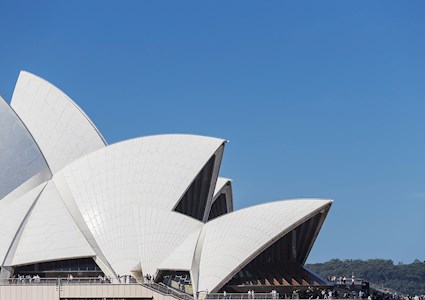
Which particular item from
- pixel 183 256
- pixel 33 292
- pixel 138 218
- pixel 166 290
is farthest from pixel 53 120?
pixel 166 290

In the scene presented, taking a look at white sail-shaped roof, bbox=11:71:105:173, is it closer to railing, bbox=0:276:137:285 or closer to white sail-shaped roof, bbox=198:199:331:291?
railing, bbox=0:276:137:285

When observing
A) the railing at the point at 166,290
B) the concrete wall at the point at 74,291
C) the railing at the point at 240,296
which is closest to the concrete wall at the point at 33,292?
the concrete wall at the point at 74,291

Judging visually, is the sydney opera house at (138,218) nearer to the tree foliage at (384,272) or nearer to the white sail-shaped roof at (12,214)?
the white sail-shaped roof at (12,214)

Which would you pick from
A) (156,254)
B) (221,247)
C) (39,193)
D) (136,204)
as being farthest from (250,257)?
(39,193)

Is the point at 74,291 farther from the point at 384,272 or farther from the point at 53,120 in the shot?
the point at 384,272

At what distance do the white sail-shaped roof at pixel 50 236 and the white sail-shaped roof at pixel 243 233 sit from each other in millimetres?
Answer: 7104

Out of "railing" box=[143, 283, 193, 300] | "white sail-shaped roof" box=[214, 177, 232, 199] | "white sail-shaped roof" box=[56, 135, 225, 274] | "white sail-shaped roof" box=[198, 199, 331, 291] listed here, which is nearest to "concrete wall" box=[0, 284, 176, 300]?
"railing" box=[143, 283, 193, 300]

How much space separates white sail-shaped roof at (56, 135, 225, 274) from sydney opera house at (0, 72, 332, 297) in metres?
0.06

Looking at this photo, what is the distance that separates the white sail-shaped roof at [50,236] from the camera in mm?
47781

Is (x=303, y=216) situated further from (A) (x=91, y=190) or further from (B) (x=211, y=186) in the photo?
(A) (x=91, y=190)

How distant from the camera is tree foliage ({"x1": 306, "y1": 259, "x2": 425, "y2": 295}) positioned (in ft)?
465

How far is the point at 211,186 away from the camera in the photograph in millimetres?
53844

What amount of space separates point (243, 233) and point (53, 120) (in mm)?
18207

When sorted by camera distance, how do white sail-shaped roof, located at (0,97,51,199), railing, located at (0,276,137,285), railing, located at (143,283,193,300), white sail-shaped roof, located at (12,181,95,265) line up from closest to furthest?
railing, located at (143,283,193,300) → railing, located at (0,276,137,285) → white sail-shaped roof, located at (12,181,95,265) → white sail-shaped roof, located at (0,97,51,199)
